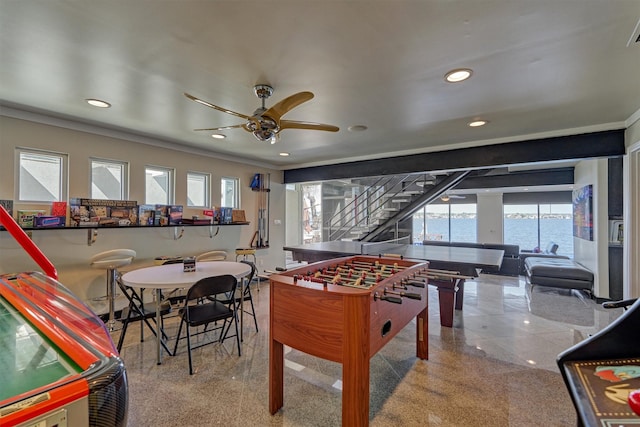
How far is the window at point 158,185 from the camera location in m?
4.09

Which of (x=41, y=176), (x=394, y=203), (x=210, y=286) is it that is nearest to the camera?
(x=210, y=286)

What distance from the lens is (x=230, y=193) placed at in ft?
17.3

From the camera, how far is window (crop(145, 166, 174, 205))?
409 cm

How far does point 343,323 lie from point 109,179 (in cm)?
382

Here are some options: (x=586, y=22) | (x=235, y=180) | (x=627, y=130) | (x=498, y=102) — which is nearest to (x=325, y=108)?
(x=498, y=102)

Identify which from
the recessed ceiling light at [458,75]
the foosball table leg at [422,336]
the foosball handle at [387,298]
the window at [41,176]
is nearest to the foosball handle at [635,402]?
the foosball handle at [387,298]

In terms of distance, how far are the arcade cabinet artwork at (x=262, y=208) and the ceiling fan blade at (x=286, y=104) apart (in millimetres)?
3387

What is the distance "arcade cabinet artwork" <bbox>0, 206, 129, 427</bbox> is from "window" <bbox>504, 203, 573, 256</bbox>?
9905 millimetres

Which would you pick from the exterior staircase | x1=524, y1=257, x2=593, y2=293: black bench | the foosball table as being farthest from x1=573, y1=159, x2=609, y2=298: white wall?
the foosball table

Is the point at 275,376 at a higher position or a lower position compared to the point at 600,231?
lower

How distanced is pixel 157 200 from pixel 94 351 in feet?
13.0

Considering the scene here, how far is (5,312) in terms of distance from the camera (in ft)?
4.09

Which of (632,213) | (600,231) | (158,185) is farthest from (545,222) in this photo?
(158,185)

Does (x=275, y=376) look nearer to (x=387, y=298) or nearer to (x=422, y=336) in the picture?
(x=387, y=298)
